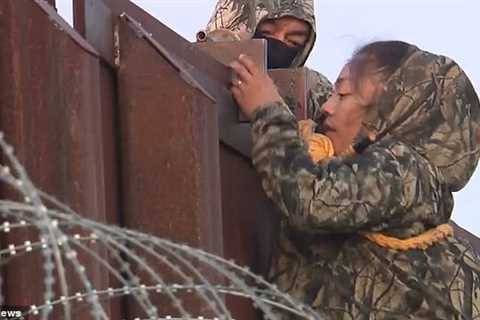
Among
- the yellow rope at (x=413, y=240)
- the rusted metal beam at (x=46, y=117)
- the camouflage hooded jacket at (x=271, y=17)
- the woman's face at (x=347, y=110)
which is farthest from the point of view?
the camouflage hooded jacket at (x=271, y=17)

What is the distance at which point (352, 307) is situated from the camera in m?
3.65

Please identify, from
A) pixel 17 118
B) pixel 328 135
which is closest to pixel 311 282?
pixel 328 135

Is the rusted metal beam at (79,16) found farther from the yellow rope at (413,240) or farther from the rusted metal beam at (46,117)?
the yellow rope at (413,240)

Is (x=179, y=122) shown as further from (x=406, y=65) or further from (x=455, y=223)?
(x=455, y=223)

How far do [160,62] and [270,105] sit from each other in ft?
1.20

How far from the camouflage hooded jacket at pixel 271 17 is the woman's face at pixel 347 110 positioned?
0.34 metres

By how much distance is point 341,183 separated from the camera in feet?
11.6

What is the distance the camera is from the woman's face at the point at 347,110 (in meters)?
3.81

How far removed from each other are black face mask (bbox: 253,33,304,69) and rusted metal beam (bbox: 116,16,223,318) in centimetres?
91

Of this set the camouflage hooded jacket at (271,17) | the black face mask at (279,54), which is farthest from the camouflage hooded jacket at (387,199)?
the black face mask at (279,54)

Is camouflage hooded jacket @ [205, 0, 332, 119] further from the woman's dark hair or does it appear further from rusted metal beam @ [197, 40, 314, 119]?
the woman's dark hair

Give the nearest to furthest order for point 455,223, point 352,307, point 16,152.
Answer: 1. point 16,152
2. point 352,307
3. point 455,223

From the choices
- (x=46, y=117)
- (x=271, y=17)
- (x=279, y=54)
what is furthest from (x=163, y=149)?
(x=271, y=17)

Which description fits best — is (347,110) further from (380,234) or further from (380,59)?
(380,234)
